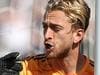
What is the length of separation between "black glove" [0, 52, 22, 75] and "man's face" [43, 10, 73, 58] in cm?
20

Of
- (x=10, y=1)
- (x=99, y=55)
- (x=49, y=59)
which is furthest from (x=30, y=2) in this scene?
(x=99, y=55)

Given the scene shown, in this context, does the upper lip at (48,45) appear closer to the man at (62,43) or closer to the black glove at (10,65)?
the man at (62,43)

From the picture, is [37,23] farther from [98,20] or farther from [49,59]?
[98,20]

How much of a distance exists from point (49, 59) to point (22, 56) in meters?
0.17

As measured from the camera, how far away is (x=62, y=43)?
4.63 ft

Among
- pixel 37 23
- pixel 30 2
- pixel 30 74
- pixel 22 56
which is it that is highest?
pixel 30 2

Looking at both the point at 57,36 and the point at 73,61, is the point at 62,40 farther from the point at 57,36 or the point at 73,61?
the point at 73,61

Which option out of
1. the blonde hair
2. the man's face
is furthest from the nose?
the blonde hair

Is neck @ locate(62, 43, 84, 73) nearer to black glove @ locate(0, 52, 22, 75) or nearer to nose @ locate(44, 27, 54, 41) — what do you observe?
nose @ locate(44, 27, 54, 41)

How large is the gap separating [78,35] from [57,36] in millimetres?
133

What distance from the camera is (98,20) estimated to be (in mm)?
1463

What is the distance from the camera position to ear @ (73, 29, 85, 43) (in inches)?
56.1

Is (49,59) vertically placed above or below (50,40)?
below

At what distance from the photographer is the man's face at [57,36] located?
141 centimetres
